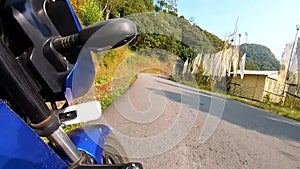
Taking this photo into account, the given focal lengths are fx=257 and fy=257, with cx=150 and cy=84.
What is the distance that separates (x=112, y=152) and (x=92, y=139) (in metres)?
0.25

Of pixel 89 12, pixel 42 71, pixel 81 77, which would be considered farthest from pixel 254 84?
pixel 42 71

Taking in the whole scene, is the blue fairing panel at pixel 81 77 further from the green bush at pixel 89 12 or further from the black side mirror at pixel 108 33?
the green bush at pixel 89 12

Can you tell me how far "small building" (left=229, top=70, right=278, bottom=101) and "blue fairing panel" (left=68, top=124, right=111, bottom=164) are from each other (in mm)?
20835

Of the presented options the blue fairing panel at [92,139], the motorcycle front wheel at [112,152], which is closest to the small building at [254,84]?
the motorcycle front wheel at [112,152]

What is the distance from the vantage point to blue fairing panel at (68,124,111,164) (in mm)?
1175

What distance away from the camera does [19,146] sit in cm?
78

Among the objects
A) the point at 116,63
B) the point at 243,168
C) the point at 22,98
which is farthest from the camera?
the point at 243,168

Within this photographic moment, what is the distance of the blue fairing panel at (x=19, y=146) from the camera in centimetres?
74

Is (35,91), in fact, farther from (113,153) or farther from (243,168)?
(243,168)

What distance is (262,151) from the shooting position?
13.4ft

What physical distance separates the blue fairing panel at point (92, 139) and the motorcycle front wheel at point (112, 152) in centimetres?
8

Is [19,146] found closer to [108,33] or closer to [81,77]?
[81,77]

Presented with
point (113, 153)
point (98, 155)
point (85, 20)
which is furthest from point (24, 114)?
point (85, 20)

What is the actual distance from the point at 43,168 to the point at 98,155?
1.24ft
